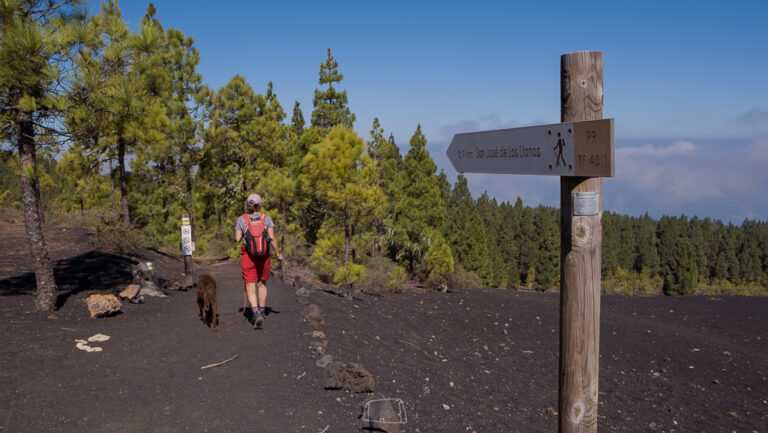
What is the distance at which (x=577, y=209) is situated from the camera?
2.27m

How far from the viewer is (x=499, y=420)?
5516 millimetres

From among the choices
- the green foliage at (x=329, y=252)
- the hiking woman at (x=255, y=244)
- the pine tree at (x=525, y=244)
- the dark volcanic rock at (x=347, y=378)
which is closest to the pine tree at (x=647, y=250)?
the pine tree at (x=525, y=244)

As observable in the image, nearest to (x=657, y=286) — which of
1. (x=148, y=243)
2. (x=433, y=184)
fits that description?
(x=433, y=184)

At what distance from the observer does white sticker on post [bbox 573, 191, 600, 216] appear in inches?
88.4

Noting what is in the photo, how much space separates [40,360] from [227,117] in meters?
14.3

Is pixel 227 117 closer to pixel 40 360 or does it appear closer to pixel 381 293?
pixel 381 293

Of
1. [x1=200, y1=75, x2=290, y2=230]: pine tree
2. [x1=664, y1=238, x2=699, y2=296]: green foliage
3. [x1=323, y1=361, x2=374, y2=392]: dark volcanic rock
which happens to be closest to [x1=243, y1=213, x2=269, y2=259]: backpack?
[x1=323, y1=361, x2=374, y2=392]: dark volcanic rock

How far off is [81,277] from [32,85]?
13.9ft

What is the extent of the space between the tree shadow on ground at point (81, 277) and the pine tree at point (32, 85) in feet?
4.28

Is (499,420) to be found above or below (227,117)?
below

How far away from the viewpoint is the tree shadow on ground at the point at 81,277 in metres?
8.03

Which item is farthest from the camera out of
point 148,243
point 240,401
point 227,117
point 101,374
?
point 227,117

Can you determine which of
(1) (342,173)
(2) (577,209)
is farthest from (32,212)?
(2) (577,209)

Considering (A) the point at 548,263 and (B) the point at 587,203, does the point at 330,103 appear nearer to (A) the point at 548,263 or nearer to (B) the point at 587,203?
(B) the point at 587,203
